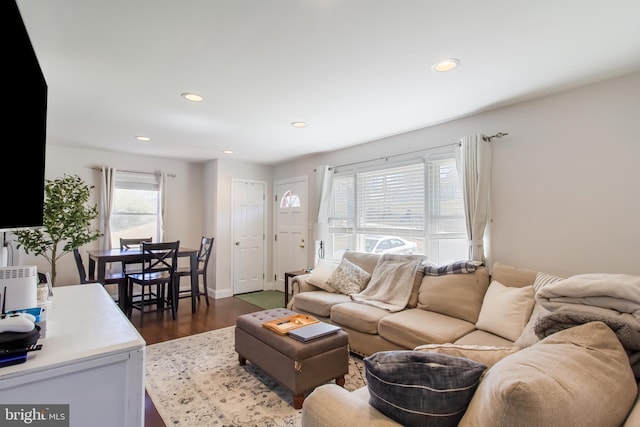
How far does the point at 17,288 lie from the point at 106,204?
3.94 m

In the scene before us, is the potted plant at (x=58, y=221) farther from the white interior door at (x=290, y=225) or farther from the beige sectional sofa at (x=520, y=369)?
the white interior door at (x=290, y=225)

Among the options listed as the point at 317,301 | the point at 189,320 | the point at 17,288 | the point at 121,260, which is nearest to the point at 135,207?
the point at 121,260

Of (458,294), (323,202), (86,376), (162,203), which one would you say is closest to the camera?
(86,376)

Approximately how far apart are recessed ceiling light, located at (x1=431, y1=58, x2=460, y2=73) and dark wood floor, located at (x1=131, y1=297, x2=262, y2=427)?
3652 mm

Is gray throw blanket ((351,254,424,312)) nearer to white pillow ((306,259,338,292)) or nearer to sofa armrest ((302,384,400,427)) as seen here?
white pillow ((306,259,338,292))

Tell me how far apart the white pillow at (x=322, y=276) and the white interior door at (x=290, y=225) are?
1283mm

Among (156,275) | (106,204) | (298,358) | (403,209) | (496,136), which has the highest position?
(496,136)

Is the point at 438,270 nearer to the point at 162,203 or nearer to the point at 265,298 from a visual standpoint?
the point at 265,298

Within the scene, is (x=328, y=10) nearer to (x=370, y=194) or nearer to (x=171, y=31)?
(x=171, y=31)

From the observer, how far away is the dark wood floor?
362 centimetres

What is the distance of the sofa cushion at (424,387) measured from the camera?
3.13 ft

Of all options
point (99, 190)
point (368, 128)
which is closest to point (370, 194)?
point (368, 128)

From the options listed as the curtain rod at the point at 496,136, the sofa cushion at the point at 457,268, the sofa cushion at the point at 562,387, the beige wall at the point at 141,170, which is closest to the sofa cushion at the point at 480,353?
the sofa cushion at the point at 562,387

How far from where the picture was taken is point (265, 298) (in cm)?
527
